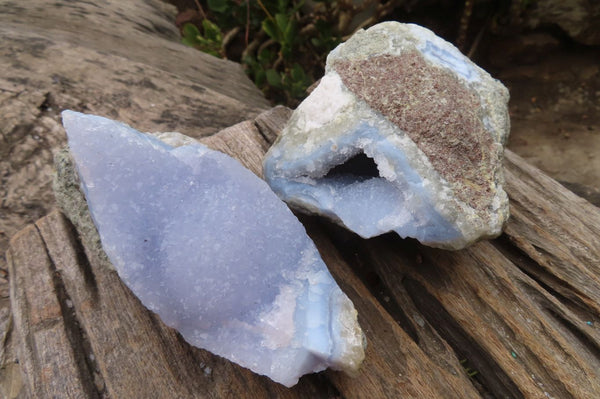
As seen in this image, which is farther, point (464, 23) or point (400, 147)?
point (464, 23)

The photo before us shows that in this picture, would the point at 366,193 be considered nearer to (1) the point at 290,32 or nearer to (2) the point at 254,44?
(1) the point at 290,32

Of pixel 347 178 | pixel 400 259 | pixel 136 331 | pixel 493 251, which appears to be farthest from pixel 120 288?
pixel 493 251

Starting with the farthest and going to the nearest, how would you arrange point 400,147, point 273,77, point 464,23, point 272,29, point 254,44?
point 254,44 < point 464,23 < point 272,29 < point 273,77 < point 400,147

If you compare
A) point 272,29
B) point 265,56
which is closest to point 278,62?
point 265,56

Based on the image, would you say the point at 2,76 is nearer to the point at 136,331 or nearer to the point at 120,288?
the point at 120,288

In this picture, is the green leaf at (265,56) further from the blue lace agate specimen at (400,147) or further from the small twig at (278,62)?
the blue lace agate specimen at (400,147)
